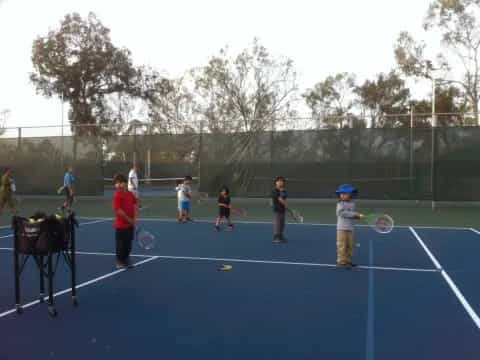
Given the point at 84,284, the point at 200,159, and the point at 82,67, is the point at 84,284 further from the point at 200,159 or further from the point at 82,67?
the point at 82,67

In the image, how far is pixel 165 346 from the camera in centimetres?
448

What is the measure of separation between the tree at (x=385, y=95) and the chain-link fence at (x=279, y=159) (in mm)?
20574

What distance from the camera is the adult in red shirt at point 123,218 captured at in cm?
780

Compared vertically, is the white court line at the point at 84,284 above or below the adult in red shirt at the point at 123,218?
below

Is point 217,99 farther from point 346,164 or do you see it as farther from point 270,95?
point 346,164

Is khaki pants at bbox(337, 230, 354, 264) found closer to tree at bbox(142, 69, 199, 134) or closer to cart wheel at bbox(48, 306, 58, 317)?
cart wheel at bbox(48, 306, 58, 317)

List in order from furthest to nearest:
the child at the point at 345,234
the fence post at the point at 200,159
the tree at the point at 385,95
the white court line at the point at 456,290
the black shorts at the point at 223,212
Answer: the tree at the point at 385,95, the fence post at the point at 200,159, the black shorts at the point at 223,212, the child at the point at 345,234, the white court line at the point at 456,290

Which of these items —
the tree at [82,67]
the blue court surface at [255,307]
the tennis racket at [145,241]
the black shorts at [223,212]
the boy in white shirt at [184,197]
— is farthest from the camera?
the tree at [82,67]

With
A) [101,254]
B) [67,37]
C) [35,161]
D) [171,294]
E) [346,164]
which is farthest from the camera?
[67,37]

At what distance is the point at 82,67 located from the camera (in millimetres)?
31203

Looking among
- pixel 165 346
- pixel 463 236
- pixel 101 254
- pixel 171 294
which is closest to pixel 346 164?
pixel 463 236

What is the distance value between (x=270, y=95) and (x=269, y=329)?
29636 mm

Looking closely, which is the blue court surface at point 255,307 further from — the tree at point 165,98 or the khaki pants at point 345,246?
the tree at point 165,98

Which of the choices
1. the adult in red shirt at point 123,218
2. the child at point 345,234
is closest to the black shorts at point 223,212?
the adult in red shirt at point 123,218
